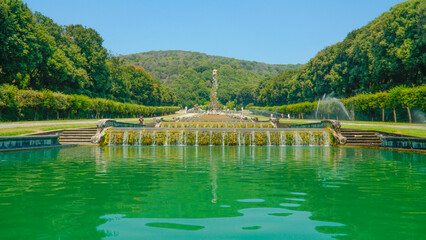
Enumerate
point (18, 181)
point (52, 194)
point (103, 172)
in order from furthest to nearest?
point (103, 172) < point (18, 181) < point (52, 194)

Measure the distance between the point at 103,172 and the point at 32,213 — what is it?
5.31 m

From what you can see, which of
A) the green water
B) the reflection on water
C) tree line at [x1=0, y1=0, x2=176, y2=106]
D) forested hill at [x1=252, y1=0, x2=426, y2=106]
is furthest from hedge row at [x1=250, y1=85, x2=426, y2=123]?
tree line at [x1=0, y1=0, x2=176, y2=106]

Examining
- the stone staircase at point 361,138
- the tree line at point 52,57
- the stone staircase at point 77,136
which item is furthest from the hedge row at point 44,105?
the stone staircase at point 361,138

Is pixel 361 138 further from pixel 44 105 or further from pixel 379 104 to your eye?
pixel 44 105

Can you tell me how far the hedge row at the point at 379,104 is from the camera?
40.6 meters

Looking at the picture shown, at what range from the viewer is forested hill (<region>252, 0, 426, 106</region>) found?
44.0m

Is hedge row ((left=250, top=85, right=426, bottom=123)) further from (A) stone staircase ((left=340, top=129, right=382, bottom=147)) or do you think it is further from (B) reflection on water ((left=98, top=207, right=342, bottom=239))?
(B) reflection on water ((left=98, top=207, right=342, bottom=239))

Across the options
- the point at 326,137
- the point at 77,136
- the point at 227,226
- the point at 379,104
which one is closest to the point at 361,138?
the point at 326,137

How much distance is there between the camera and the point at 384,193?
8469mm

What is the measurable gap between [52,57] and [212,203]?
52.2 meters

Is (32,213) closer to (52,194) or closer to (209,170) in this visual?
(52,194)

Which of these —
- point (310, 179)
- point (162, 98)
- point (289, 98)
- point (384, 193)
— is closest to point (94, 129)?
point (310, 179)

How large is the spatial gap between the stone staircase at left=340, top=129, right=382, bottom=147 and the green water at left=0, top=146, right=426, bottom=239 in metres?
14.2

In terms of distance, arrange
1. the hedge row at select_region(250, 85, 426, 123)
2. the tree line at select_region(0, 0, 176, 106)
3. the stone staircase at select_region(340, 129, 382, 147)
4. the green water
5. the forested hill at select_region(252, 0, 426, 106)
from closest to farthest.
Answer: the green water
the stone staircase at select_region(340, 129, 382, 147)
the tree line at select_region(0, 0, 176, 106)
the hedge row at select_region(250, 85, 426, 123)
the forested hill at select_region(252, 0, 426, 106)
